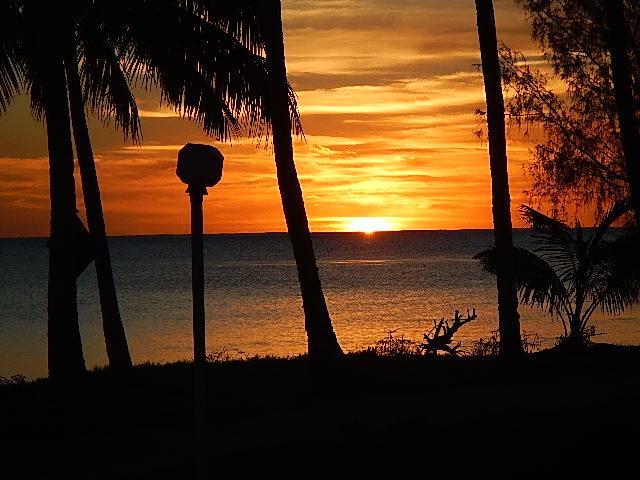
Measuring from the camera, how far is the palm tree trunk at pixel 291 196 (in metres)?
16.4

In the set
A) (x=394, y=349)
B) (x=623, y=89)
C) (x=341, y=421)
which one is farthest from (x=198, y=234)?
(x=394, y=349)

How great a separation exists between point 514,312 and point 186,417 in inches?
273

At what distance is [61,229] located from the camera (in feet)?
47.5

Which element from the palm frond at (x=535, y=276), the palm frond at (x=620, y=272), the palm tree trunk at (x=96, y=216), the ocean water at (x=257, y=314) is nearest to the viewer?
the palm tree trunk at (x=96, y=216)

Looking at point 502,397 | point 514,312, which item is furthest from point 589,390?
point 514,312

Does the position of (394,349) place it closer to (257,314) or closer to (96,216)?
(96,216)

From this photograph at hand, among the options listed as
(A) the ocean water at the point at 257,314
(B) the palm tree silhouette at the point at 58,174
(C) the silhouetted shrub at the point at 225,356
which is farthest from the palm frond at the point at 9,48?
(A) the ocean water at the point at 257,314

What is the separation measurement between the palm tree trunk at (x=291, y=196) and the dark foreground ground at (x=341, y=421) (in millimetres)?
522

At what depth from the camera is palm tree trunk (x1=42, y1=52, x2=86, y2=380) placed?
14.4 metres

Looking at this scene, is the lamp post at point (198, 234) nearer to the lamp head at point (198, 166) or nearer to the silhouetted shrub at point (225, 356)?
the lamp head at point (198, 166)

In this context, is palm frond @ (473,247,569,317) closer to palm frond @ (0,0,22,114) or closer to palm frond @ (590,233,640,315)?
palm frond @ (590,233,640,315)

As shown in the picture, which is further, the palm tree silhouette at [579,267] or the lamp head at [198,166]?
the palm tree silhouette at [579,267]

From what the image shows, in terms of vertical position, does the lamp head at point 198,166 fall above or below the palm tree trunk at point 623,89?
below

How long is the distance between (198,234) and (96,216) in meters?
11.0
